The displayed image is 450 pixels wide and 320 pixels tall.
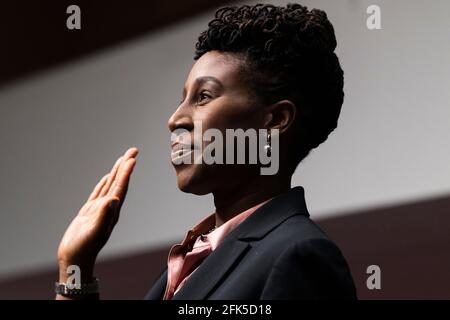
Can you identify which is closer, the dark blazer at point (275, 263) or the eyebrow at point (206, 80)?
the dark blazer at point (275, 263)

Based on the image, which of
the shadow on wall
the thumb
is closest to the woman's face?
the thumb

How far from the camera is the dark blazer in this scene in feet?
3.08

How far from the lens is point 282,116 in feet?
3.51

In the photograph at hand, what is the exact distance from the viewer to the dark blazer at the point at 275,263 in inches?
Result: 36.9

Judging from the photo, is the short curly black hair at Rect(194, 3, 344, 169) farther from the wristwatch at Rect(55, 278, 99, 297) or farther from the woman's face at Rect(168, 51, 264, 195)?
the wristwatch at Rect(55, 278, 99, 297)

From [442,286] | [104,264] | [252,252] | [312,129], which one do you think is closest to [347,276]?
[252,252]

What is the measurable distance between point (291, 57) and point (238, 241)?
0.77 ft

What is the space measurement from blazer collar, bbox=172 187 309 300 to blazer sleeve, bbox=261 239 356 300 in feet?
0.23

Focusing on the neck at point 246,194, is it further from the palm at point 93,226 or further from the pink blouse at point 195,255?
the palm at point 93,226

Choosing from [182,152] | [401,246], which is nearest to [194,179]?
[182,152]

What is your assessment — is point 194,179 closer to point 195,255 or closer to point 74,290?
point 195,255

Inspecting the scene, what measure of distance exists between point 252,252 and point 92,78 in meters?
0.91

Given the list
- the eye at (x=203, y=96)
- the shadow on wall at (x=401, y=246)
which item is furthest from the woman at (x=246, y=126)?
the shadow on wall at (x=401, y=246)
